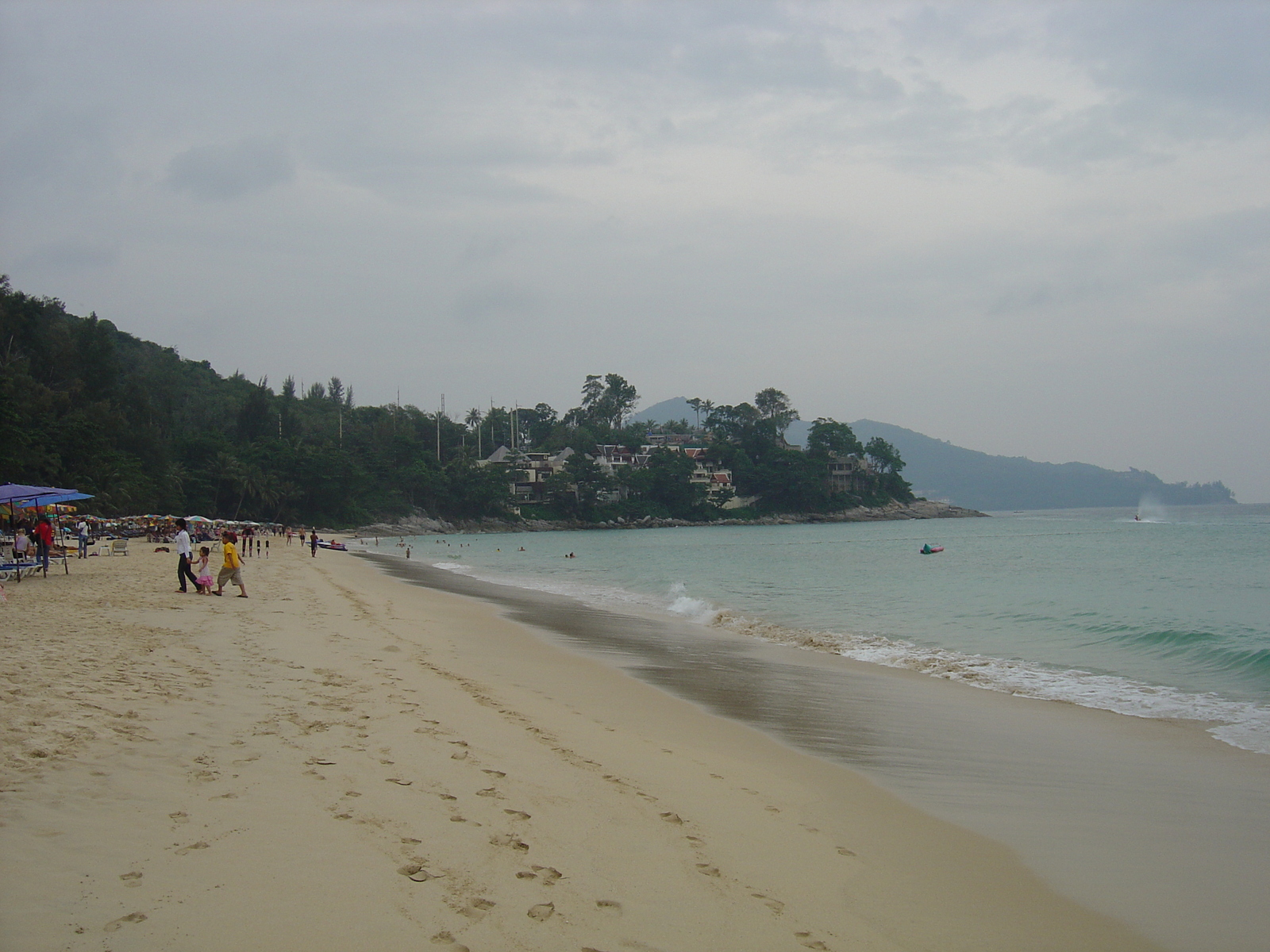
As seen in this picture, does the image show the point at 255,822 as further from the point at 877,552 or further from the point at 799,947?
the point at 877,552

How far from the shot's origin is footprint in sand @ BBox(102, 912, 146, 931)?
3061 millimetres

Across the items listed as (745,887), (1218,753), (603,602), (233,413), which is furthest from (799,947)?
(233,413)

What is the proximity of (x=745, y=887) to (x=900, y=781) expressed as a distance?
108 inches

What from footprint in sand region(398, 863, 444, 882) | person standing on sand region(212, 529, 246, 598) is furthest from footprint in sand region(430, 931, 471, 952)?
person standing on sand region(212, 529, 246, 598)

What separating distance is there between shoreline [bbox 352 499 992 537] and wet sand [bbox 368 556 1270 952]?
78.7 m

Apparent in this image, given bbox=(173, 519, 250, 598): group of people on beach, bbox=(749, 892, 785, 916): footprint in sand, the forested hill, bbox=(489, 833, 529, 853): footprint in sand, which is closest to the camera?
bbox=(749, 892, 785, 916): footprint in sand

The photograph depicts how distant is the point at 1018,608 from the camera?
20.0m

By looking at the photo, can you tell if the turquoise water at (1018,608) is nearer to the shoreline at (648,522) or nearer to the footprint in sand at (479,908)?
the footprint in sand at (479,908)

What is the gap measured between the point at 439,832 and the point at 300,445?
86364mm

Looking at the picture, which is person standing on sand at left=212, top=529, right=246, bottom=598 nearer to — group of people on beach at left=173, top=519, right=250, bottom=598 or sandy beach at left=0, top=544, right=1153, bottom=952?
group of people on beach at left=173, top=519, right=250, bottom=598

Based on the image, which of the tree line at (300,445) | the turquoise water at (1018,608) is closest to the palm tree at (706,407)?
the tree line at (300,445)

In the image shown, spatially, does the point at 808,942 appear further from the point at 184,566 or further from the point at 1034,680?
the point at 184,566

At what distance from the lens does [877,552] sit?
52.2 m

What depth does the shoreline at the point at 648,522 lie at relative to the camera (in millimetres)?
95875
